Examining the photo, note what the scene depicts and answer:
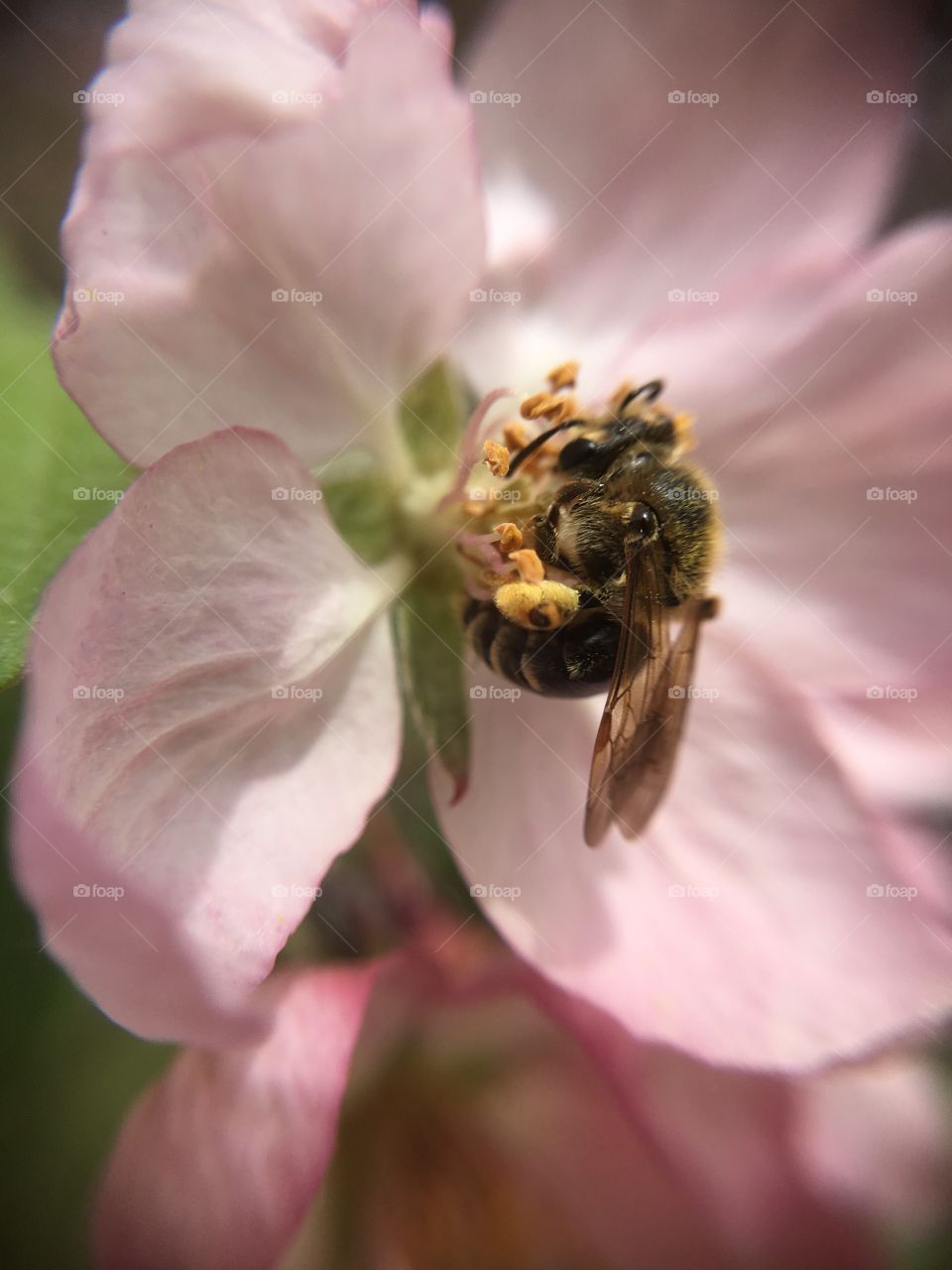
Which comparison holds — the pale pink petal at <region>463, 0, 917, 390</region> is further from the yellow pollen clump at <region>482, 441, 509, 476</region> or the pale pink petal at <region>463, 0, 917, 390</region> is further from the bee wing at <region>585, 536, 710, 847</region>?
the bee wing at <region>585, 536, 710, 847</region>

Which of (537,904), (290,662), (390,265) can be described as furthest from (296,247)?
(537,904)

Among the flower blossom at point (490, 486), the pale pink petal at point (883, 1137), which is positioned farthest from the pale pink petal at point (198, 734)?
the pale pink petal at point (883, 1137)

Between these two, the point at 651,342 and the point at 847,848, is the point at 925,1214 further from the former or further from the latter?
the point at 651,342

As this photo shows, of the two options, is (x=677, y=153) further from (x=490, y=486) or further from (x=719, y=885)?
(x=719, y=885)

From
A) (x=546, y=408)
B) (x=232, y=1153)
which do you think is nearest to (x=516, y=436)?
(x=546, y=408)

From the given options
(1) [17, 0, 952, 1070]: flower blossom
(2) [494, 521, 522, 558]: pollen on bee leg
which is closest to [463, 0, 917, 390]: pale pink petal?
(1) [17, 0, 952, 1070]: flower blossom
